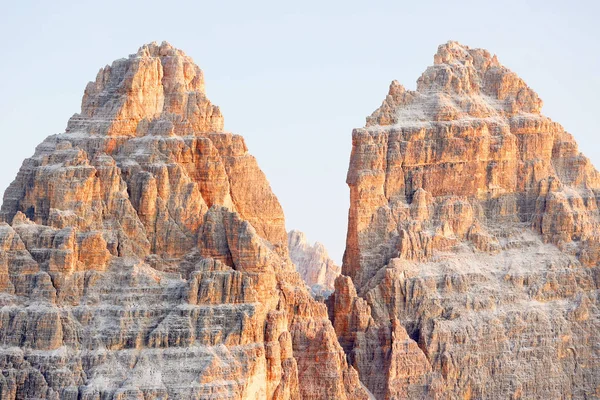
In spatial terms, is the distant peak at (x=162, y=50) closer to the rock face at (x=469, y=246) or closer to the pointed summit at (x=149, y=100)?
the pointed summit at (x=149, y=100)

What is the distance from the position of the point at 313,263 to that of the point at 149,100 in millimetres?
33539

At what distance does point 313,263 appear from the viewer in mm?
167750

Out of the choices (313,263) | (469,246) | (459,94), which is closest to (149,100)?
(459,94)

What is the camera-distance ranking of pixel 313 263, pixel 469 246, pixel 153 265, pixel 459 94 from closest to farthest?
pixel 153 265, pixel 469 246, pixel 459 94, pixel 313 263

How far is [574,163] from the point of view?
146 meters

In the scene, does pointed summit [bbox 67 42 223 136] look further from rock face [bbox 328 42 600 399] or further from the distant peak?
rock face [bbox 328 42 600 399]

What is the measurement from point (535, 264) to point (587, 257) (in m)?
2.64

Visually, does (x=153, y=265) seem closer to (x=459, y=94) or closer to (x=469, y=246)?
(x=469, y=246)

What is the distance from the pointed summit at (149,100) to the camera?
135000 mm

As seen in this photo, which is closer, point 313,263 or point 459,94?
point 459,94

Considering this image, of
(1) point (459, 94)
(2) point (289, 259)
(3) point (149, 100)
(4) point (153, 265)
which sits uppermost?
(1) point (459, 94)

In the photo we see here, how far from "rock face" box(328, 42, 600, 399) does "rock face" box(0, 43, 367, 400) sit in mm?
4711

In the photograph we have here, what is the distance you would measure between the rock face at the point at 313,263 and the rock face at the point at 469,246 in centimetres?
2267

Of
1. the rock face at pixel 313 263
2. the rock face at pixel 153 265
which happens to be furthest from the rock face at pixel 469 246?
the rock face at pixel 313 263
